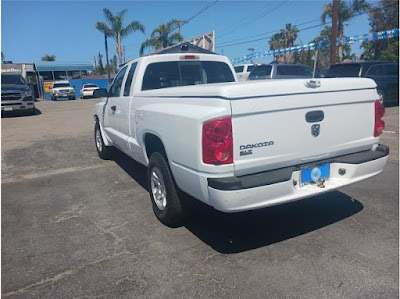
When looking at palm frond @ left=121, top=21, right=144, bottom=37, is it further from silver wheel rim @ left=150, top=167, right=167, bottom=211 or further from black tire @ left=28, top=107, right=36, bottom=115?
silver wheel rim @ left=150, top=167, right=167, bottom=211

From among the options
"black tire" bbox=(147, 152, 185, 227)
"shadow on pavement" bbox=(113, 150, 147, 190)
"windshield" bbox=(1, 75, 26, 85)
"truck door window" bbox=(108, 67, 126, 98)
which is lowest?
"shadow on pavement" bbox=(113, 150, 147, 190)

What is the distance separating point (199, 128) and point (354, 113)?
163 cm

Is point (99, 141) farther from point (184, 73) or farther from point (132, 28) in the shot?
point (132, 28)

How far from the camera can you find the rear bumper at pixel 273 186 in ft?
8.61

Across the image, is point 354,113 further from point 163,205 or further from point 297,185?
point 163,205

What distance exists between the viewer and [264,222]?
143 inches

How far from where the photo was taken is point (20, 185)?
5.41 metres

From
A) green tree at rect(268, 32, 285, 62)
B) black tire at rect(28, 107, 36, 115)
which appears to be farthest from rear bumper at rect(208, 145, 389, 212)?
green tree at rect(268, 32, 285, 62)

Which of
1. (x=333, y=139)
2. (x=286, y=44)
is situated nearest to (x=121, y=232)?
(x=333, y=139)

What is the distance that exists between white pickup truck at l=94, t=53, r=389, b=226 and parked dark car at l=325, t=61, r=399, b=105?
1014 cm

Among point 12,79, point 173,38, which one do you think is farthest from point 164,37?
point 12,79

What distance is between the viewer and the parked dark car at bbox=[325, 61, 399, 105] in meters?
12.4

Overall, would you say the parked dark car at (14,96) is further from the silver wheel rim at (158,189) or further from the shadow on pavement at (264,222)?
the shadow on pavement at (264,222)

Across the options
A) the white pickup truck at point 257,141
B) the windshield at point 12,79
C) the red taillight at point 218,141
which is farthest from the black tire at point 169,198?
the windshield at point 12,79
